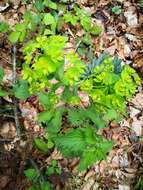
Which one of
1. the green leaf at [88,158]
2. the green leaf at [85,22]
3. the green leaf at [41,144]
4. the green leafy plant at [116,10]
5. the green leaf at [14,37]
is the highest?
the green leafy plant at [116,10]

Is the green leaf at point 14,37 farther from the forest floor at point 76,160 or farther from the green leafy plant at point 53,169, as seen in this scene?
the green leafy plant at point 53,169

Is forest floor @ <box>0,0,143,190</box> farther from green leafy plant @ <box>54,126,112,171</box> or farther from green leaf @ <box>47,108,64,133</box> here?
green leafy plant @ <box>54,126,112,171</box>

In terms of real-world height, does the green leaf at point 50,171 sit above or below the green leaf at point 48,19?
below

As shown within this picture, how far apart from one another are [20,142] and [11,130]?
0.50ft

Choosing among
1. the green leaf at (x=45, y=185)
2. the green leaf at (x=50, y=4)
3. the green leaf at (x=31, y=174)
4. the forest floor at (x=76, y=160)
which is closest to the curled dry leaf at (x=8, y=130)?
the forest floor at (x=76, y=160)

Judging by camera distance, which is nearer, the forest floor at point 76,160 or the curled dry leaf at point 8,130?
the forest floor at point 76,160

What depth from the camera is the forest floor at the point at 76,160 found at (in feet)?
8.08

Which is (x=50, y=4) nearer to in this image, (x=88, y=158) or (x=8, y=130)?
(x=8, y=130)

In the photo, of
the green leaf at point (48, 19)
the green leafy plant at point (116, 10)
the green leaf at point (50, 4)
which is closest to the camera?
the green leaf at point (48, 19)

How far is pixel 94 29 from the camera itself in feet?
10.7

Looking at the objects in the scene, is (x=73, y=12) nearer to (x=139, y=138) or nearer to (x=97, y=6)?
(x=97, y=6)

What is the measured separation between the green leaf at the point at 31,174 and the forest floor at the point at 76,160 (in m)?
0.14

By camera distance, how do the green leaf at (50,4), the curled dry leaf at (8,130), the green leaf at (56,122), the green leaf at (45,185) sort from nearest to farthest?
the green leaf at (56,122) → the green leaf at (45,185) → the curled dry leaf at (8,130) → the green leaf at (50,4)

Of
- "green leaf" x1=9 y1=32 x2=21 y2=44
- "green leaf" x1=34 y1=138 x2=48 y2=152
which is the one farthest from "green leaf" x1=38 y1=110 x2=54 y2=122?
"green leaf" x1=9 y1=32 x2=21 y2=44
